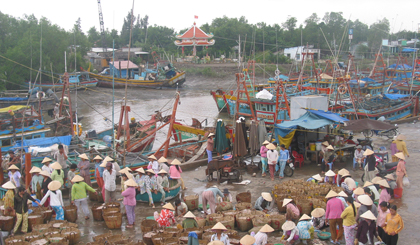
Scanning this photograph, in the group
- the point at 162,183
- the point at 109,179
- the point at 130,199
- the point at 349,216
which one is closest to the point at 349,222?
the point at 349,216

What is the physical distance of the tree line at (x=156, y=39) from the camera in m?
39.2

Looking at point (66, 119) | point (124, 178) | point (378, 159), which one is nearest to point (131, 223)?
point (124, 178)

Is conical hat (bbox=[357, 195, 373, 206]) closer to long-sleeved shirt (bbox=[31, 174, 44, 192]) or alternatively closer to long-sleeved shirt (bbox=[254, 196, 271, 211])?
long-sleeved shirt (bbox=[254, 196, 271, 211])

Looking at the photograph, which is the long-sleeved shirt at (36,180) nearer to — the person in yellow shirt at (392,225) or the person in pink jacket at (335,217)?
the person in pink jacket at (335,217)

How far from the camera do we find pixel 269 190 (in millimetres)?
11016

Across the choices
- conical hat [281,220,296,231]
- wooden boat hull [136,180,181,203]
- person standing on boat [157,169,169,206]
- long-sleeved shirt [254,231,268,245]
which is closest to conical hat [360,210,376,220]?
conical hat [281,220,296,231]

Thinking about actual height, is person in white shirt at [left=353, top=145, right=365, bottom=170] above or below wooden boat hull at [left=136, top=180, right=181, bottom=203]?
above

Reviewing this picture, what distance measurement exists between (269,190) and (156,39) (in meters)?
60.4

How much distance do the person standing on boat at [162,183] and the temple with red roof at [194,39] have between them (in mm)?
53082

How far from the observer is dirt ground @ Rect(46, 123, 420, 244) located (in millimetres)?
8188

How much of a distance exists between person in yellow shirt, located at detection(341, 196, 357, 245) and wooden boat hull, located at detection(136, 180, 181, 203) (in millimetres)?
4613

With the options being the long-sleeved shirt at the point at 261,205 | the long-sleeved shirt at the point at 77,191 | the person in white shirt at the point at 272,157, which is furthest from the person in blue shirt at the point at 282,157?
the long-sleeved shirt at the point at 77,191

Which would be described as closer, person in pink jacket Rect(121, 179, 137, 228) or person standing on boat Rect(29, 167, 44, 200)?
person in pink jacket Rect(121, 179, 137, 228)

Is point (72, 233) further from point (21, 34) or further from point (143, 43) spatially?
point (143, 43)
